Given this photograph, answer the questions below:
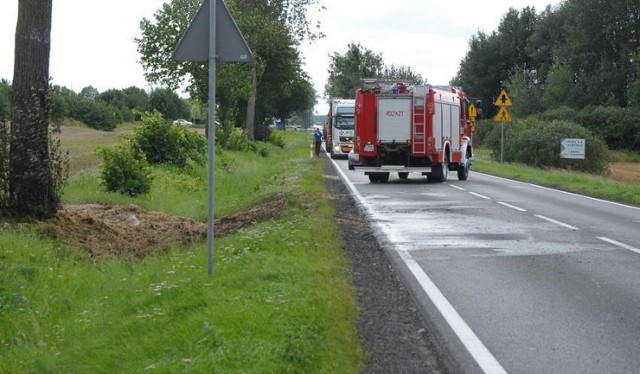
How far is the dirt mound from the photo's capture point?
1201cm

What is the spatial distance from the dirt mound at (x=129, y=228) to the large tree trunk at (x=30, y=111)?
53cm

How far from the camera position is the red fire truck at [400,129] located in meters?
27.3

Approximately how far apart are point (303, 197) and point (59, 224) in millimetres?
7890

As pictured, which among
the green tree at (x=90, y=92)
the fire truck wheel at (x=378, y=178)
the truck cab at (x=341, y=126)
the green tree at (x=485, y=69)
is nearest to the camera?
the fire truck wheel at (x=378, y=178)

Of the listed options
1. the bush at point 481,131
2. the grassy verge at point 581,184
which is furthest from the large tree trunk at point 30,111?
the bush at point 481,131

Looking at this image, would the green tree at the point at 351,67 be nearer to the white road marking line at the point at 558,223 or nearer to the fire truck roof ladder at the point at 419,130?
the fire truck roof ladder at the point at 419,130

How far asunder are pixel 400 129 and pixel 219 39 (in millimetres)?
19228

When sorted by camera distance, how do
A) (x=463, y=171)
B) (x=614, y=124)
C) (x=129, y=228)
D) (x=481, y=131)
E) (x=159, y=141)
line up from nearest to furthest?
(x=129, y=228), (x=159, y=141), (x=463, y=171), (x=614, y=124), (x=481, y=131)

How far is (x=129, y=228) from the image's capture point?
14031 millimetres

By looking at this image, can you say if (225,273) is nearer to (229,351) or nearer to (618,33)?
(229,351)

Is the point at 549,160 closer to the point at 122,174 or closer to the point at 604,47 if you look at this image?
the point at 122,174

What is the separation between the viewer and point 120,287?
30.5 ft

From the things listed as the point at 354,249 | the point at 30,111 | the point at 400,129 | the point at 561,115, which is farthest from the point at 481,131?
the point at 30,111

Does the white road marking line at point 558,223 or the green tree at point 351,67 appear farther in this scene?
the green tree at point 351,67
